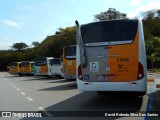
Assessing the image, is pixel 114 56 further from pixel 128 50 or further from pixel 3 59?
pixel 3 59

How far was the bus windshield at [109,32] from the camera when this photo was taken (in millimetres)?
12148

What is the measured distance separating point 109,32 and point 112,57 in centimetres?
92

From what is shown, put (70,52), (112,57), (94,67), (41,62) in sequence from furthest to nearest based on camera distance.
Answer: (41,62) < (70,52) < (94,67) < (112,57)

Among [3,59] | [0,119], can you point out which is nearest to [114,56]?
[0,119]

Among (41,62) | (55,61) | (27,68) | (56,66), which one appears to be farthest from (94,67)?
(27,68)

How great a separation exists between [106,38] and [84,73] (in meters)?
1.46

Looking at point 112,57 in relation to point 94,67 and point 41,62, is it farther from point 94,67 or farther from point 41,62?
point 41,62

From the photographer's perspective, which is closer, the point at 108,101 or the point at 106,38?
the point at 106,38

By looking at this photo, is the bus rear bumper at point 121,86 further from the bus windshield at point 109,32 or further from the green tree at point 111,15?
the green tree at point 111,15

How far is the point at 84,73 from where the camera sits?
495 inches

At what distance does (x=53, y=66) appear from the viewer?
35.1m

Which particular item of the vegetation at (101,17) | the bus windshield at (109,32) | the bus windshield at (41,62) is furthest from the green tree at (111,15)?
the bus windshield at (109,32)

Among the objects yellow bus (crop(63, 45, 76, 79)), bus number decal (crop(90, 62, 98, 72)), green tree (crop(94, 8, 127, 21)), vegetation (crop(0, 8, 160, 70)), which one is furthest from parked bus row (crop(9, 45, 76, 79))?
green tree (crop(94, 8, 127, 21))

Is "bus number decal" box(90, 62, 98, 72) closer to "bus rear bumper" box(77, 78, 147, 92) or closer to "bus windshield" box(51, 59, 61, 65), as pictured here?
"bus rear bumper" box(77, 78, 147, 92)
